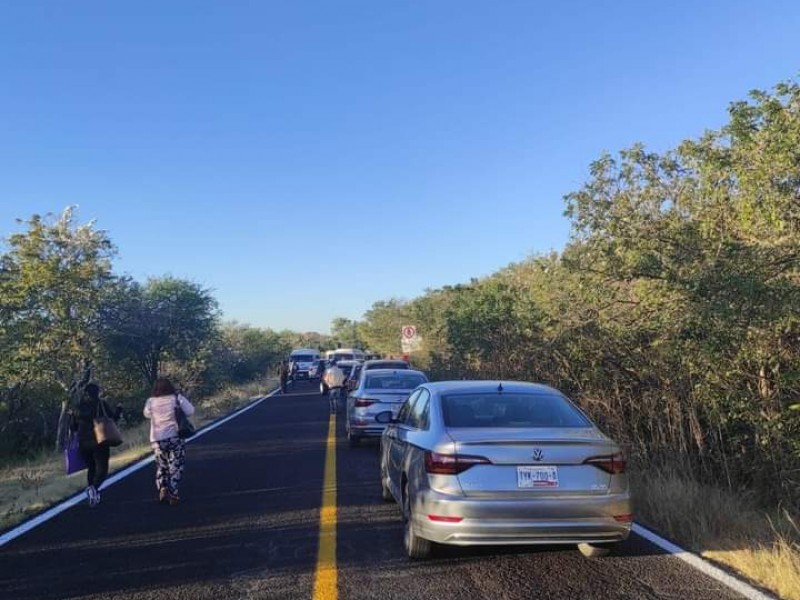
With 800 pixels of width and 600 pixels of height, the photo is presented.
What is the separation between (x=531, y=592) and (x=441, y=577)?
0.71 meters

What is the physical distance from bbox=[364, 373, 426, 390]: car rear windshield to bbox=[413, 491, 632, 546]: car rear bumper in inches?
324

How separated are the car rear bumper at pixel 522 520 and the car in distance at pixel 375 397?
23.7ft

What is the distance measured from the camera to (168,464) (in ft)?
28.4

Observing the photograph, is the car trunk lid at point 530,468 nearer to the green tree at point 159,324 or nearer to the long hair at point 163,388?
the long hair at point 163,388

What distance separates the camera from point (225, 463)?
1166 centimetres

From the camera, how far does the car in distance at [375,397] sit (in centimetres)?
1303

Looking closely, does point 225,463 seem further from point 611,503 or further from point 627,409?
point 611,503

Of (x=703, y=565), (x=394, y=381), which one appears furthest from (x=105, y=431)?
(x=703, y=565)

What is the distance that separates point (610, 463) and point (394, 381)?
340 inches

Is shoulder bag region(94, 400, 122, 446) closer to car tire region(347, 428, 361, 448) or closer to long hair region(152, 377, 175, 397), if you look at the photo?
long hair region(152, 377, 175, 397)

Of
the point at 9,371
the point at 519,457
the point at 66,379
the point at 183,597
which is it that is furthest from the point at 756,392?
the point at 66,379

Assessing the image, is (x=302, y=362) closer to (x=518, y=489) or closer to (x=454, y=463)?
(x=454, y=463)

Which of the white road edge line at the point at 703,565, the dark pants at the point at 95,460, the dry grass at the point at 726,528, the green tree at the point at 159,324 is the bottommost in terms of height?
the white road edge line at the point at 703,565

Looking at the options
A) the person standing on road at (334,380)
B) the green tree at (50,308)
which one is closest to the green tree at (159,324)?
the green tree at (50,308)
